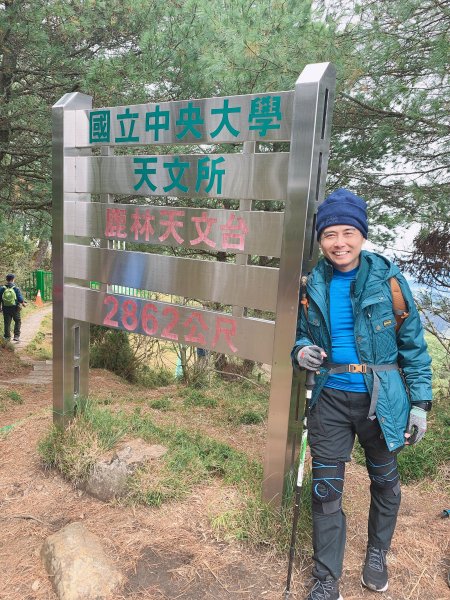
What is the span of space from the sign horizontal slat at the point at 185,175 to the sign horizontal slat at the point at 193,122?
11 centimetres

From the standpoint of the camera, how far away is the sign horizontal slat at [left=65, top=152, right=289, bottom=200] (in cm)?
246

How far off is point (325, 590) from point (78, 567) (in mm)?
1190

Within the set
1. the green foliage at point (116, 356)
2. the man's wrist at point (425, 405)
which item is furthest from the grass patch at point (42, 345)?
the man's wrist at point (425, 405)

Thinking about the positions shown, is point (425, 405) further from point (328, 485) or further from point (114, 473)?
point (114, 473)

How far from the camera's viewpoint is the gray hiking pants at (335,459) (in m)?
2.04

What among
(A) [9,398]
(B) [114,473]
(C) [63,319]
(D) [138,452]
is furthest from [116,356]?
(B) [114,473]

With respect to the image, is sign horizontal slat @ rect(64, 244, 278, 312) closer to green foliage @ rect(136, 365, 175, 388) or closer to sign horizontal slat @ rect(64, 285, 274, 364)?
sign horizontal slat @ rect(64, 285, 274, 364)

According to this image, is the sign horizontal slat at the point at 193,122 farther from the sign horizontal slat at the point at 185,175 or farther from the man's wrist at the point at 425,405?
the man's wrist at the point at 425,405

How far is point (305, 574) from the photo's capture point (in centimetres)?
224

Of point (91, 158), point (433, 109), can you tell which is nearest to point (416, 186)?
point (433, 109)

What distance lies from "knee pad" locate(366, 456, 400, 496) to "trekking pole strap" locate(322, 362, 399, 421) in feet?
0.88

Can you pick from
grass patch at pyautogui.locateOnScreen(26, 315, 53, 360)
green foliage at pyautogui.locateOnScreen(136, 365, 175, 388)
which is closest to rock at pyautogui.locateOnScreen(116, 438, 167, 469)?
green foliage at pyautogui.locateOnScreen(136, 365, 175, 388)

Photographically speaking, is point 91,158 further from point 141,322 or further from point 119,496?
point 119,496

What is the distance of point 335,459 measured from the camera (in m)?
2.08
